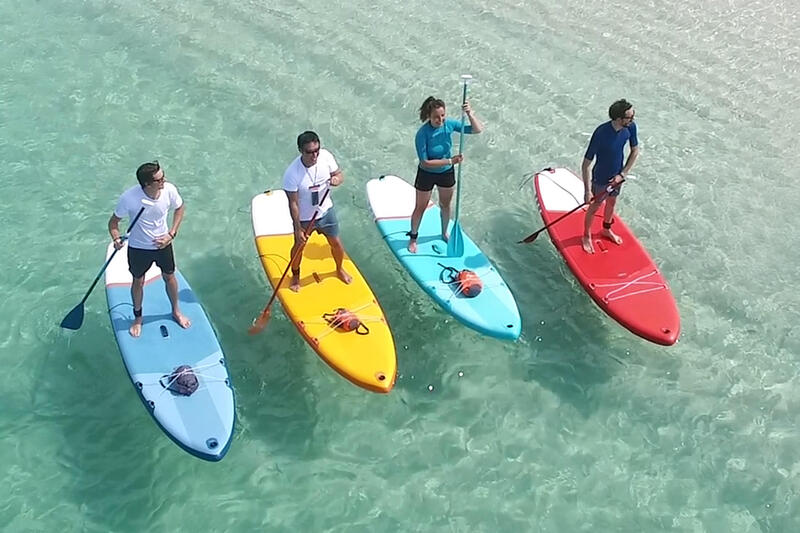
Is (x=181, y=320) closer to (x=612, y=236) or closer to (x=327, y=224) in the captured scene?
(x=327, y=224)

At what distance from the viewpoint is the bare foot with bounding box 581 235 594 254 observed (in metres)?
9.05

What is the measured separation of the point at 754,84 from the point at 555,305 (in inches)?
233

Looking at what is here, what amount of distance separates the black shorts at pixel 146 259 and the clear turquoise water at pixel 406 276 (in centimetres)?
127

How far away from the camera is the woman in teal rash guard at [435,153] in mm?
8172

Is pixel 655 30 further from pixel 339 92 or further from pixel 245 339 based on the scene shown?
pixel 245 339

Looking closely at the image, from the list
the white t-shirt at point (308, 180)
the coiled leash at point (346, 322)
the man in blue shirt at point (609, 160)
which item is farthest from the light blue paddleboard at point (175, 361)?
the man in blue shirt at point (609, 160)

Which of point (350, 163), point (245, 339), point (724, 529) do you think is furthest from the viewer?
point (350, 163)

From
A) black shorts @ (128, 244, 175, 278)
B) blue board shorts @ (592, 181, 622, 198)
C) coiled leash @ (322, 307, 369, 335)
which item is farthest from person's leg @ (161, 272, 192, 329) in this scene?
blue board shorts @ (592, 181, 622, 198)

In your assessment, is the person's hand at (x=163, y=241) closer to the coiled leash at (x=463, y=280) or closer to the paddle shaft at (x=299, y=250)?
the paddle shaft at (x=299, y=250)

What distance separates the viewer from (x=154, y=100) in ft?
40.1

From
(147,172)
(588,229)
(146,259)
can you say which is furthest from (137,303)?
(588,229)

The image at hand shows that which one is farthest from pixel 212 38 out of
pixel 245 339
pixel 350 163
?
pixel 245 339

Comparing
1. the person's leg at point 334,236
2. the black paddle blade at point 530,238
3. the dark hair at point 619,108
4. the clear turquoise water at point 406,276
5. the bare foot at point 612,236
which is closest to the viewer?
the clear turquoise water at point 406,276

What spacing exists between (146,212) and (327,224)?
1826 mm
